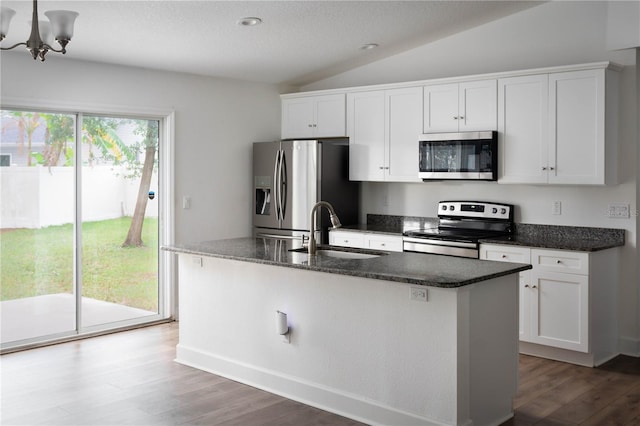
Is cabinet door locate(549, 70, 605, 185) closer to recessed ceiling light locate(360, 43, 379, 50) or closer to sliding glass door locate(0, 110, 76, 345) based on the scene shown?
recessed ceiling light locate(360, 43, 379, 50)

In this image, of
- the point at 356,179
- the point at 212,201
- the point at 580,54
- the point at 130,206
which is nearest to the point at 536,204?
the point at 580,54

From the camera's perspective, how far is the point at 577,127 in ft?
15.8

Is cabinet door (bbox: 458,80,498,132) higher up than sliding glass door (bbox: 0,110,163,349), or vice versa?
cabinet door (bbox: 458,80,498,132)

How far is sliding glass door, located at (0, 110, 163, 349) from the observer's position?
16.8ft

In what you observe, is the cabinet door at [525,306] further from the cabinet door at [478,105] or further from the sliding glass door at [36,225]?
the sliding glass door at [36,225]

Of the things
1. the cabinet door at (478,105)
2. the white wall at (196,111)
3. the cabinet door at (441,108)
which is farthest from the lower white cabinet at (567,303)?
the white wall at (196,111)

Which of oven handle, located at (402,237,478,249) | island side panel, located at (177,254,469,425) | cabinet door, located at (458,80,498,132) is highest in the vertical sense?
cabinet door, located at (458,80,498,132)

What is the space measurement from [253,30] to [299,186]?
169 cm

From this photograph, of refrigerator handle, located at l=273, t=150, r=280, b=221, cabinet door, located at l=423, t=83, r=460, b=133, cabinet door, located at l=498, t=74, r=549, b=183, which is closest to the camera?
cabinet door, located at l=498, t=74, r=549, b=183

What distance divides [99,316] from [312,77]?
3178 mm

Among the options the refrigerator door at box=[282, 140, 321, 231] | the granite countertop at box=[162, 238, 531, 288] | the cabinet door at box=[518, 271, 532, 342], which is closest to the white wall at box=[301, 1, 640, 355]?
the cabinet door at box=[518, 271, 532, 342]

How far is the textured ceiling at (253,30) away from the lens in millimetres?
4410

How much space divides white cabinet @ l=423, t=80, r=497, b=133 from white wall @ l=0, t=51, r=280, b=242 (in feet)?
6.42

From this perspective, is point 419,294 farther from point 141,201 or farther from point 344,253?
point 141,201
